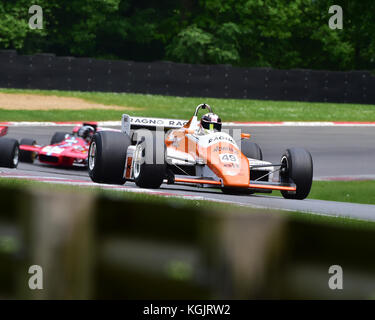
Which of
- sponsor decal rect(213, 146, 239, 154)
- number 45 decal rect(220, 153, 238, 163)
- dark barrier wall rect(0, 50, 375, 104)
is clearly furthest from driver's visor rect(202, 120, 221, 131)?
dark barrier wall rect(0, 50, 375, 104)

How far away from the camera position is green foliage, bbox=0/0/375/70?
4459cm

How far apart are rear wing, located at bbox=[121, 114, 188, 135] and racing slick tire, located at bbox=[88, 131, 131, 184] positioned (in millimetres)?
1249

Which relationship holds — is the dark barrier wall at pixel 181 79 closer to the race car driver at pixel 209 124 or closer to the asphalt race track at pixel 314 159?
the asphalt race track at pixel 314 159

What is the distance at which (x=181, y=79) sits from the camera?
35969mm

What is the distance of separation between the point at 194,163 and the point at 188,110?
19420 mm

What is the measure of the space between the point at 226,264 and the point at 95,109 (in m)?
23.5

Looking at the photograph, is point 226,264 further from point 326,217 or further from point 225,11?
point 225,11

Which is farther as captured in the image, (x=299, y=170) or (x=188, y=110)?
(x=188, y=110)

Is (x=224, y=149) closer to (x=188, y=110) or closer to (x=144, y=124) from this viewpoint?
(x=144, y=124)

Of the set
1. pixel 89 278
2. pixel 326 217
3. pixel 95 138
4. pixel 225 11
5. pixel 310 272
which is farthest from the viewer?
pixel 225 11

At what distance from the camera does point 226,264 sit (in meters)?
6.58

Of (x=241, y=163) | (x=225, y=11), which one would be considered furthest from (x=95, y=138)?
(x=225, y=11)

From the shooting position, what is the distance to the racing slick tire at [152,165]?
11156mm

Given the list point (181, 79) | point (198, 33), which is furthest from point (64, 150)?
point (198, 33)
